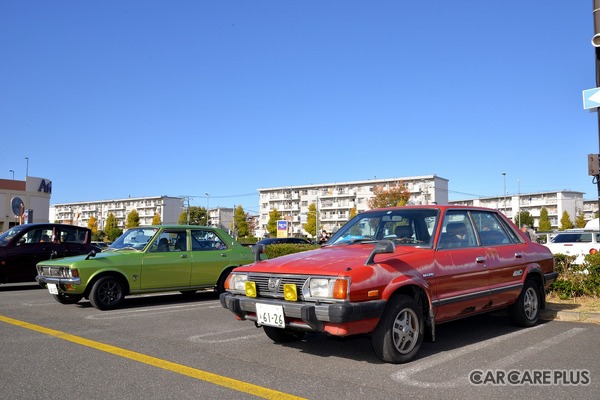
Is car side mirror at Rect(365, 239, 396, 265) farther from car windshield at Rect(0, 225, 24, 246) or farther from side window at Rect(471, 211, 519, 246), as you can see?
car windshield at Rect(0, 225, 24, 246)

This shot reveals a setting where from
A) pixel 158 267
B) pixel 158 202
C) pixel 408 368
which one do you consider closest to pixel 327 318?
pixel 408 368

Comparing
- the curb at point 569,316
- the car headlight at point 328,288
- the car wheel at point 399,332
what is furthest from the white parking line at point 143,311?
the curb at point 569,316

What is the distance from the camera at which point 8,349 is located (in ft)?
18.1

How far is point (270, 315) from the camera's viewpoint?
491cm

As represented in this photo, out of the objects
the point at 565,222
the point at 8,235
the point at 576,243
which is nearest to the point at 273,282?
the point at 8,235

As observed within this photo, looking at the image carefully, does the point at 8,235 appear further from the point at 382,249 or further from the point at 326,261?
the point at 382,249

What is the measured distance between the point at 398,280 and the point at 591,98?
19.9 ft

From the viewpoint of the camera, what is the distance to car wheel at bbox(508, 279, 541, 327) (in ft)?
21.5

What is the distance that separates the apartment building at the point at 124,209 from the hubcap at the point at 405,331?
128 m

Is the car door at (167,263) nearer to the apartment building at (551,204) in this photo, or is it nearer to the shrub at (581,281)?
the shrub at (581,281)

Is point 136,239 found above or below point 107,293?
above

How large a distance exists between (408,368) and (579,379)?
4.72ft

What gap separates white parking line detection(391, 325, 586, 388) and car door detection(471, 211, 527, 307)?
552 millimetres

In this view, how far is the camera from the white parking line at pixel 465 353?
13.8 ft
